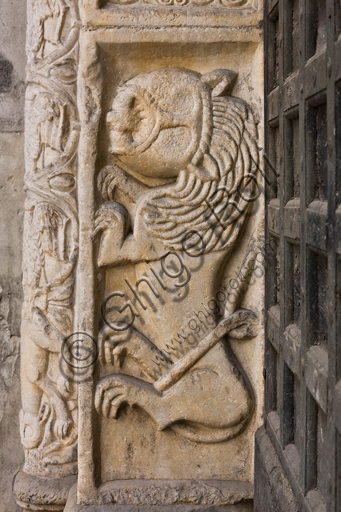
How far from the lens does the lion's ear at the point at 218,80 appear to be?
1.51 meters

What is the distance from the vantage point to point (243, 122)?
1.53 metres

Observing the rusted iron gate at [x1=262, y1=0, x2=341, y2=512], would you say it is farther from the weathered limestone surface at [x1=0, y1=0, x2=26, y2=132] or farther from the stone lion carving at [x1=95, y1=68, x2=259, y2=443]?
the weathered limestone surface at [x1=0, y1=0, x2=26, y2=132]

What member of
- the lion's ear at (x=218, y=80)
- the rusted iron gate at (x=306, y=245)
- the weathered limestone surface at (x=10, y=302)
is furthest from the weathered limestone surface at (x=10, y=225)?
the rusted iron gate at (x=306, y=245)

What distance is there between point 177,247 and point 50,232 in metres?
0.43

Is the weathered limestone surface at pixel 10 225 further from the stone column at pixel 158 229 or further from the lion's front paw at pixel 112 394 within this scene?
the lion's front paw at pixel 112 394

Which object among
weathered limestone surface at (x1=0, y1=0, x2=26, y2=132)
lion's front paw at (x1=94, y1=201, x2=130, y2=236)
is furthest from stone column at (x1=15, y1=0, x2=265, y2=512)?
weathered limestone surface at (x1=0, y1=0, x2=26, y2=132)

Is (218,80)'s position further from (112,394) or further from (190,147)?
(112,394)

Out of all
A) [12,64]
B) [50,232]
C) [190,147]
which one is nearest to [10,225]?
[50,232]

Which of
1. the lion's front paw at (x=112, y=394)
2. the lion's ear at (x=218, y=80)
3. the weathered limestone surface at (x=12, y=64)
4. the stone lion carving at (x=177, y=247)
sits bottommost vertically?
the lion's front paw at (x=112, y=394)

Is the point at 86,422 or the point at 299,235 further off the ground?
the point at 299,235

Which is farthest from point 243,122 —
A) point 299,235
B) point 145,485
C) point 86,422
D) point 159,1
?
point 145,485

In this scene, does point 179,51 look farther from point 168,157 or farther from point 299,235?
point 299,235

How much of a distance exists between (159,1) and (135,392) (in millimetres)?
1178

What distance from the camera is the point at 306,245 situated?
104 centimetres
